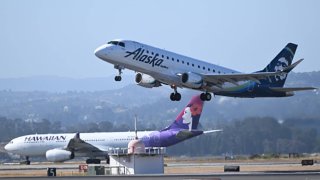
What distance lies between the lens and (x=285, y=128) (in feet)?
377

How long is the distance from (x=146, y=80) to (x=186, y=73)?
13.0ft

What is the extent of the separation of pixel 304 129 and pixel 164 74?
48.5 meters

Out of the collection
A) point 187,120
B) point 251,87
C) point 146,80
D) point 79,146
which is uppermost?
point 146,80

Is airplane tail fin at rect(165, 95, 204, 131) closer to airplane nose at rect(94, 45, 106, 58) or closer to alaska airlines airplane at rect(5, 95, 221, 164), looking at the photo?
alaska airlines airplane at rect(5, 95, 221, 164)

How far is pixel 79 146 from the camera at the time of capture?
10075 cm

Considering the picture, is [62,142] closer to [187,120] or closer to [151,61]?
[187,120]

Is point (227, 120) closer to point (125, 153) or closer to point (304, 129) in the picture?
point (304, 129)

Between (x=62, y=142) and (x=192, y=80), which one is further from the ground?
→ (x=192, y=80)

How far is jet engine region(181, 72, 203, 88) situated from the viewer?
7131 centimetres

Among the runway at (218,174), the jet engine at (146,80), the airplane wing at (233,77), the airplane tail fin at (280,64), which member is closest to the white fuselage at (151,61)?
the airplane wing at (233,77)

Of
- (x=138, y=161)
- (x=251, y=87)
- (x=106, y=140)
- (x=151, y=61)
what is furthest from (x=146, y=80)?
(x=106, y=140)

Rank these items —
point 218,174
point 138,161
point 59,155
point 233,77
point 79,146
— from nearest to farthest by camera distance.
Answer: point 218,174 < point 233,77 < point 138,161 < point 59,155 < point 79,146

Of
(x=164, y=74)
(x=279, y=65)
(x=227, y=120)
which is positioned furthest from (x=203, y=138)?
(x=164, y=74)

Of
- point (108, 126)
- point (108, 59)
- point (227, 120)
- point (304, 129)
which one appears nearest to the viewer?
point (108, 59)
